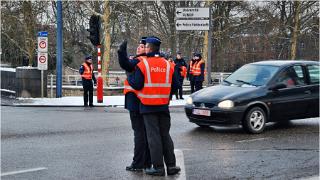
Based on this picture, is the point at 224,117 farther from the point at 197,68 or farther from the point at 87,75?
the point at 197,68

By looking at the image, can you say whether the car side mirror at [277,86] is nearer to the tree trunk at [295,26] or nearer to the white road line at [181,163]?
the white road line at [181,163]

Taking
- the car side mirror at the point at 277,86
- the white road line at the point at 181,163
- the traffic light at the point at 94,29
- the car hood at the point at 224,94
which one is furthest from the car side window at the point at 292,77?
the traffic light at the point at 94,29

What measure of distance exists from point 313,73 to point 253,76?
1427mm

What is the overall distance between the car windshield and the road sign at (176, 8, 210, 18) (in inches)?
351

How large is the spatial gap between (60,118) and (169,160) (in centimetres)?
772

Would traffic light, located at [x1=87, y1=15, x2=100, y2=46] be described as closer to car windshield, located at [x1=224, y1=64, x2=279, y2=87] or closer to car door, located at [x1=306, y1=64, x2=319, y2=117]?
car windshield, located at [x1=224, y1=64, x2=279, y2=87]

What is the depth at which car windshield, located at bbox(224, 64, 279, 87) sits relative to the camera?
11.7 metres

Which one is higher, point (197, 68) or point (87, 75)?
point (197, 68)

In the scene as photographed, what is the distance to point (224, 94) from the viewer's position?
1123 centimetres

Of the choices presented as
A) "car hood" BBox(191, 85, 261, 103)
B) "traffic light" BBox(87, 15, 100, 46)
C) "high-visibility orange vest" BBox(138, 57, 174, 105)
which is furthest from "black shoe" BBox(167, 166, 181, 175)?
"traffic light" BBox(87, 15, 100, 46)

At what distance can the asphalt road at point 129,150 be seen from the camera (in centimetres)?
745

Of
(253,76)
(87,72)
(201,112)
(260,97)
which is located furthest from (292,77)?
(87,72)

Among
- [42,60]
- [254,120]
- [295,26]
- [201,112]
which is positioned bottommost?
[254,120]

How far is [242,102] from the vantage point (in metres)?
11.1
